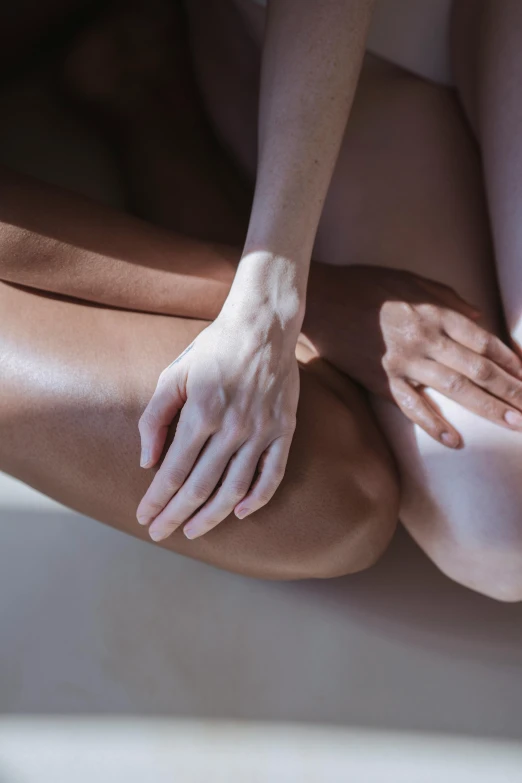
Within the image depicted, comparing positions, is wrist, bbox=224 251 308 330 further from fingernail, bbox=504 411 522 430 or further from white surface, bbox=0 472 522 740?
white surface, bbox=0 472 522 740

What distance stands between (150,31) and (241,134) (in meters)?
0.20

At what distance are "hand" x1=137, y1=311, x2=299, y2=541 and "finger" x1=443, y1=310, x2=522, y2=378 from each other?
199 mm

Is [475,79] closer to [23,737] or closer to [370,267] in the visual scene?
[370,267]

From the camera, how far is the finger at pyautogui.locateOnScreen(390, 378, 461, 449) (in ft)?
2.61

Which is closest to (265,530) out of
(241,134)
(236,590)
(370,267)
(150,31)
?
(236,590)

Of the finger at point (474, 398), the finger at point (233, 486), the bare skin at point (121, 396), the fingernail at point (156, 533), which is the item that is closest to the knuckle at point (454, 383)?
the finger at point (474, 398)

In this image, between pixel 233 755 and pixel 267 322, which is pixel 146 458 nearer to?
pixel 267 322

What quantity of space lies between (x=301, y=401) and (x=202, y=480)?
149mm

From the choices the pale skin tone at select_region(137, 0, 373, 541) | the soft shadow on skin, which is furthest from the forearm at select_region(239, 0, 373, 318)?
the soft shadow on skin

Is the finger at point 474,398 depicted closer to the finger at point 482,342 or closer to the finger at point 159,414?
the finger at point 482,342

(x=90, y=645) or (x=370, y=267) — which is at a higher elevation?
(x=370, y=267)

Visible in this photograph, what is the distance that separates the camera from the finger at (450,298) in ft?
2.78

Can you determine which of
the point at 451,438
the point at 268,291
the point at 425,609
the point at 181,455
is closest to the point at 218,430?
the point at 181,455

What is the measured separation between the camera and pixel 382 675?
83 cm
